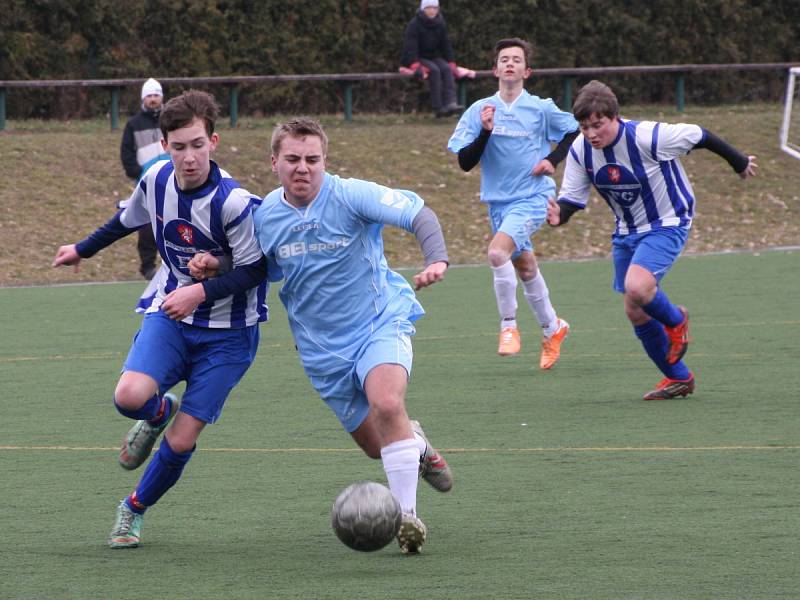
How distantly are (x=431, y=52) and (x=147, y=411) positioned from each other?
1621 centimetres

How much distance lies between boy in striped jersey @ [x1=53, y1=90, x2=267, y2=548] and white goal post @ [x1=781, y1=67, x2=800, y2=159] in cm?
1750

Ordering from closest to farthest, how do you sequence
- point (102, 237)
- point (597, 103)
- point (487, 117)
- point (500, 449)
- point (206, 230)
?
point (206, 230)
point (102, 237)
point (500, 449)
point (597, 103)
point (487, 117)

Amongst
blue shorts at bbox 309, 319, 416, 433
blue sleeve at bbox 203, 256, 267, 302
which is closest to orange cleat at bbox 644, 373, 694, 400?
blue shorts at bbox 309, 319, 416, 433

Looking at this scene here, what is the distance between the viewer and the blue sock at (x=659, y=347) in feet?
29.2

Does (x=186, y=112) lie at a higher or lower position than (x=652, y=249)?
higher

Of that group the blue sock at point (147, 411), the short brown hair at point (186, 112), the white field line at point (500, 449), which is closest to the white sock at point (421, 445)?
the blue sock at point (147, 411)

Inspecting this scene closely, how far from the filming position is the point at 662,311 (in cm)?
877

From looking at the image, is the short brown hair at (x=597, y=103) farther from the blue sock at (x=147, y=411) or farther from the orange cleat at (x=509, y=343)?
the blue sock at (x=147, y=411)

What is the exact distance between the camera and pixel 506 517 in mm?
5902

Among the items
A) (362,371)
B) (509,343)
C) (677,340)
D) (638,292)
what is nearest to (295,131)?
(362,371)

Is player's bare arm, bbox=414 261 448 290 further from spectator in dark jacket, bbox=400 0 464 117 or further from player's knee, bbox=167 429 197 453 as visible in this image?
spectator in dark jacket, bbox=400 0 464 117

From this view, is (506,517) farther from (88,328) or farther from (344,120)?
(344,120)

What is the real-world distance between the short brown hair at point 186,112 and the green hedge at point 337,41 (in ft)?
54.4

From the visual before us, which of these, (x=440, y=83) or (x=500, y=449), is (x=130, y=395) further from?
(x=440, y=83)
